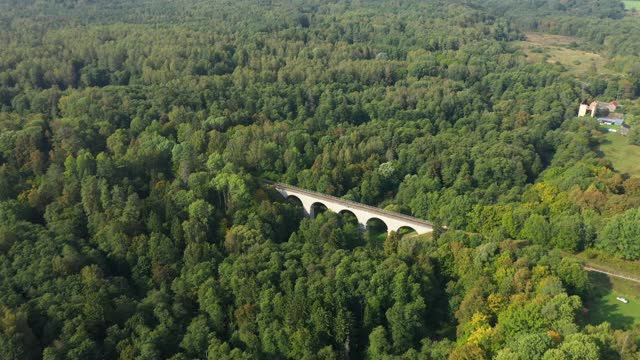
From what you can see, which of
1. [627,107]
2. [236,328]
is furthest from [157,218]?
[627,107]

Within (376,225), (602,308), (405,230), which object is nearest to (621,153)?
(405,230)

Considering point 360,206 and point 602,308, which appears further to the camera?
point 360,206

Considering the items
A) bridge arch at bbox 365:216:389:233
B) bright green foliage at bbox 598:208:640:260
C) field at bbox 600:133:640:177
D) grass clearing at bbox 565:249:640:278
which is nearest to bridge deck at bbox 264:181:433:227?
bridge arch at bbox 365:216:389:233

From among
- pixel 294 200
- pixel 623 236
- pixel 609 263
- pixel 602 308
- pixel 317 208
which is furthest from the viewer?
pixel 294 200

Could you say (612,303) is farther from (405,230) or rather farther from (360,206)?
(360,206)

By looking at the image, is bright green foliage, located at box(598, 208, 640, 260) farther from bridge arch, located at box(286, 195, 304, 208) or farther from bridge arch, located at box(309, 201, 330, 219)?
bridge arch, located at box(286, 195, 304, 208)

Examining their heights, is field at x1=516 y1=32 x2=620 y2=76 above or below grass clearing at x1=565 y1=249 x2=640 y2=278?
above

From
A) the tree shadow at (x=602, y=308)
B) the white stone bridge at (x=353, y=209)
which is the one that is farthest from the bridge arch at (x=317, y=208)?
the tree shadow at (x=602, y=308)
